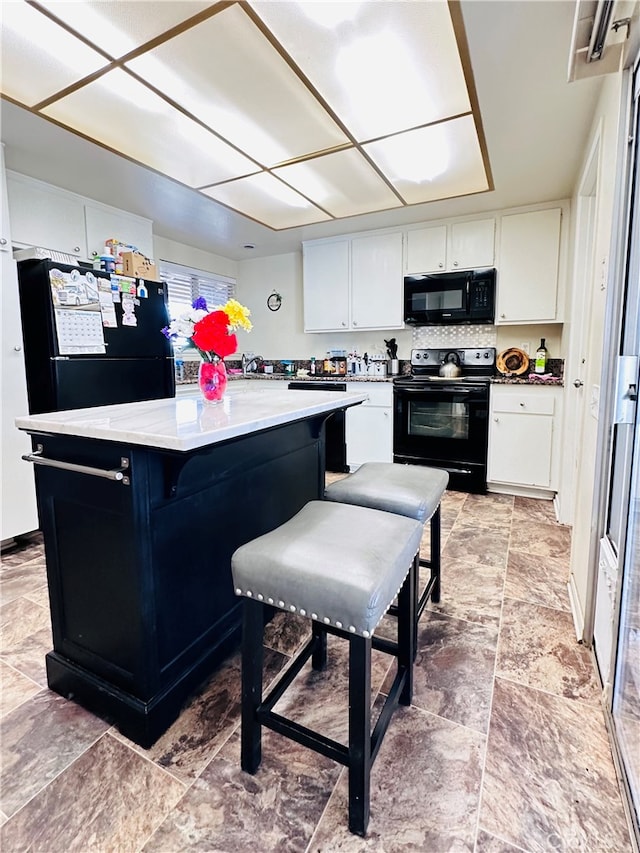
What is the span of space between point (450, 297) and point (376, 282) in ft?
2.47

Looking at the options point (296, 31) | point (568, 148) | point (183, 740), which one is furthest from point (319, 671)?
point (568, 148)

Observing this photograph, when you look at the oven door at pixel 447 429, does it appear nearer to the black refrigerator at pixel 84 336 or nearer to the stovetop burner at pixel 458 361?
the stovetop burner at pixel 458 361

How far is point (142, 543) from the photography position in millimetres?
1208

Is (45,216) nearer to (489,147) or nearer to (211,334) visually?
(211,334)

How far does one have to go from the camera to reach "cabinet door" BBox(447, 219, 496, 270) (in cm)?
356

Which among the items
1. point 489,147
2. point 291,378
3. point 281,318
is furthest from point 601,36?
point 281,318

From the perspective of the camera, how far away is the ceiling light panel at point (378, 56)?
1.55 m

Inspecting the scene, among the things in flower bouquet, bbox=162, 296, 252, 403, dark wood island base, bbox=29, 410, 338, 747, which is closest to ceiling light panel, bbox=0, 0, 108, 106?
flower bouquet, bbox=162, 296, 252, 403

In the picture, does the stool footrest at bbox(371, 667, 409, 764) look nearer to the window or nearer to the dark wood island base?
the dark wood island base

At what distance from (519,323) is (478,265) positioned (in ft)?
2.00

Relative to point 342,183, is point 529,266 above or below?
below

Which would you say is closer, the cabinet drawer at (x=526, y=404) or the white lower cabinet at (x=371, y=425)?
the cabinet drawer at (x=526, y=404)

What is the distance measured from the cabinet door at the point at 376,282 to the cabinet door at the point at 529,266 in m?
0.91

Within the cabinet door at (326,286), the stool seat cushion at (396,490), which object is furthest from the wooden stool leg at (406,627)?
the cabinet door at (326,286)
